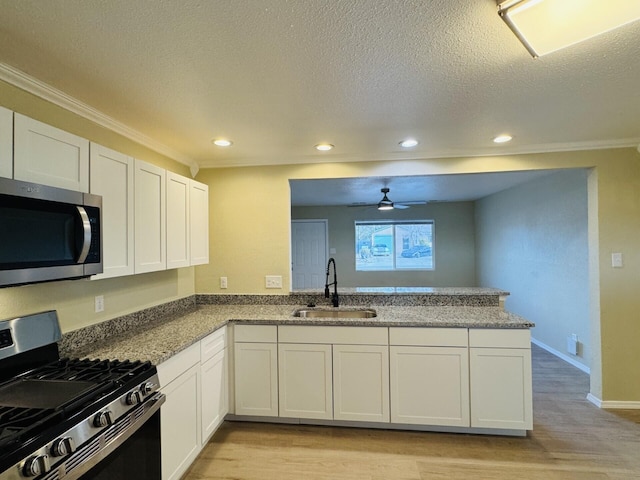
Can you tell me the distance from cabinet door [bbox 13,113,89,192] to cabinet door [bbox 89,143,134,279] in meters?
0.07

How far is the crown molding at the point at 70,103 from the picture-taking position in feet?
5.12

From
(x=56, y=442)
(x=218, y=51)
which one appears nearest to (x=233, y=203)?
(x=218, y=51)

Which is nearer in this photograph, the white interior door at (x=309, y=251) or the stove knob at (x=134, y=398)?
the stove knob at (x=134, y=398)

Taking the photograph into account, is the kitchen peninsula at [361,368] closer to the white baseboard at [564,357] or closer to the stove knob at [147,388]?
the stove knob at [147,388]

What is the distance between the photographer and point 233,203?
3199mm

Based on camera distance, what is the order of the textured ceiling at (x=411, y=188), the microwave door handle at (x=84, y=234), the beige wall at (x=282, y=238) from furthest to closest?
1. the textured ceiling at (x=411, y=188)
2. the beige wall at (x=282, y=238)
3. the microwave door handle at (x=84, y=234)

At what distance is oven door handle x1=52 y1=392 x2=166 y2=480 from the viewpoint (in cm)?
111

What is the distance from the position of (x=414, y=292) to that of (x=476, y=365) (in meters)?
0.81

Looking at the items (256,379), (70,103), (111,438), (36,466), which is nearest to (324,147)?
(70,103)

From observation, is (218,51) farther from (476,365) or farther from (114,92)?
(476,365)

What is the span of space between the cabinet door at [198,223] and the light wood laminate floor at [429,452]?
141 centimetres

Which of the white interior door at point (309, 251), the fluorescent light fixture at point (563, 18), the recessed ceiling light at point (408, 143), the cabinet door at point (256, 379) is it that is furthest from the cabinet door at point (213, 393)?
the white interior door at point (309, 251)

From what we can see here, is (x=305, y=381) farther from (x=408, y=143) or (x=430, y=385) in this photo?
(x=408, y=143)

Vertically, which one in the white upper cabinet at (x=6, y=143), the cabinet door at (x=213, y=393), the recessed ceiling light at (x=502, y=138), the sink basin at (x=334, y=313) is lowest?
the cabinet door at (x=213, y=393)
